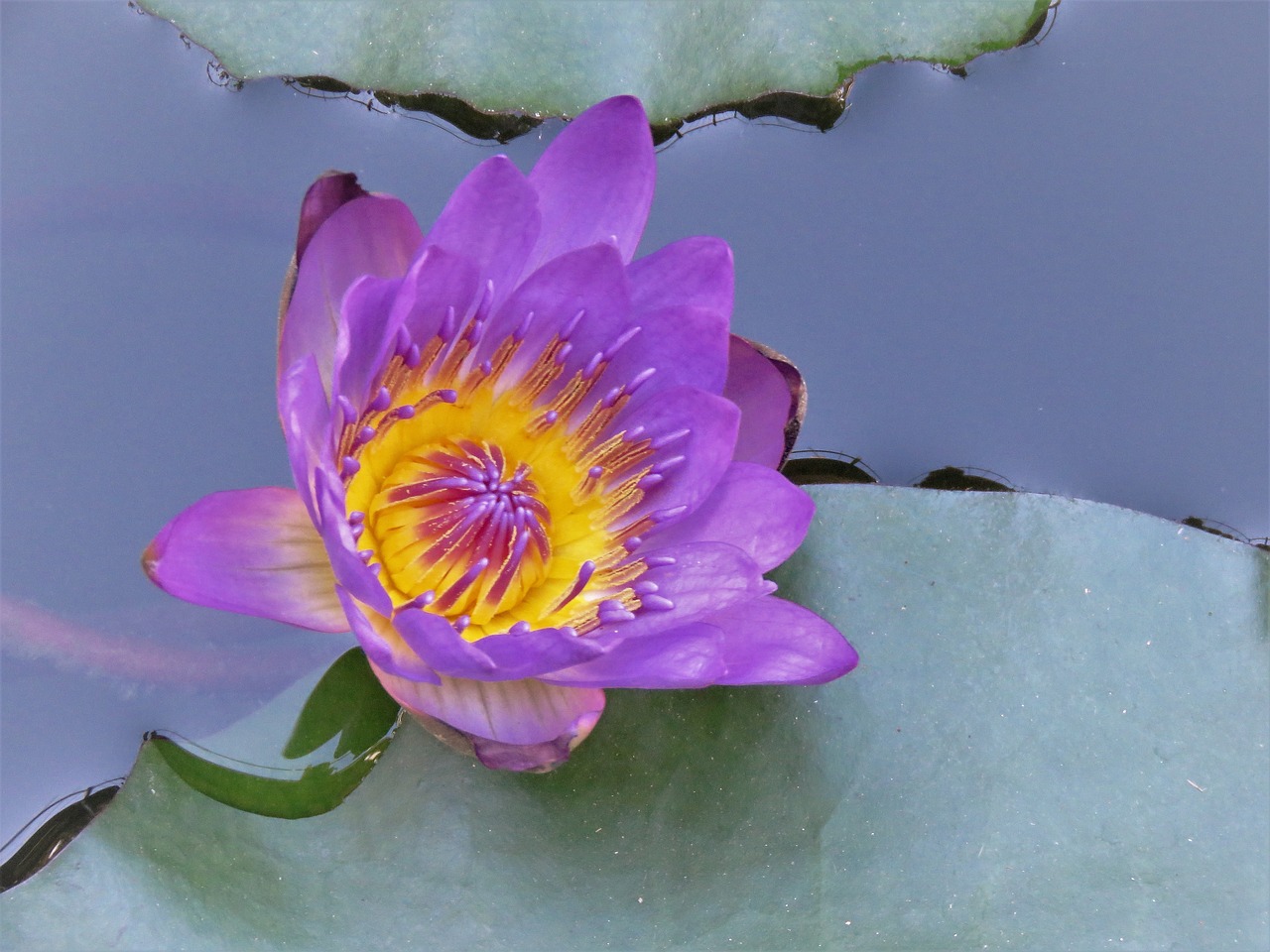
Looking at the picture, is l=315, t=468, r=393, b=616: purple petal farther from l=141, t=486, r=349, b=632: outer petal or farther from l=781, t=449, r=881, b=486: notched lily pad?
l=781, t=449, r=881, b=486: notched lily pad

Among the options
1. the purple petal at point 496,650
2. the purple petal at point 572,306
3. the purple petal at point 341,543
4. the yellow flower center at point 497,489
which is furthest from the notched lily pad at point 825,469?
the purple petal at point 341,543

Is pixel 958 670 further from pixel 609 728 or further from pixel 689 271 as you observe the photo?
pixel 689 271

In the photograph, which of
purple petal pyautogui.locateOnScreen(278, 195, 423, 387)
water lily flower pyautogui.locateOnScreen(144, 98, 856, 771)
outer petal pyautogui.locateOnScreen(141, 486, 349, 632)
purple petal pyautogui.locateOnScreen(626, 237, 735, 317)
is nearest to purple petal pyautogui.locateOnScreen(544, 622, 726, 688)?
water lily flower pyautogui.locateOnScreen(144, 98, 856, 771)

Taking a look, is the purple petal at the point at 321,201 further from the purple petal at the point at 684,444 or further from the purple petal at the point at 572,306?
the purple petal at the point at 684,444

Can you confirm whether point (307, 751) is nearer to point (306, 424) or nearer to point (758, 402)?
point (306, 424)

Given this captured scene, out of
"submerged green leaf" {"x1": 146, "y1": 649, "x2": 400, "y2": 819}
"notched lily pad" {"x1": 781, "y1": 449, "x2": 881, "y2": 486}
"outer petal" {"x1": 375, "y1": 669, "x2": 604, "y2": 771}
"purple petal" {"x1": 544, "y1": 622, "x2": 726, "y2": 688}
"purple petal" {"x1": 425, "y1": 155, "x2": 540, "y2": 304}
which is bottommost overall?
"submerged green leaf" {"x1": 146, "y1": 649, "x2": 400, "y2": 819}

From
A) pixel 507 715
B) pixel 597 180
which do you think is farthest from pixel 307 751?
pixel 597 180
